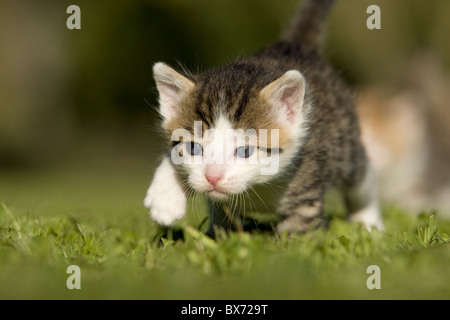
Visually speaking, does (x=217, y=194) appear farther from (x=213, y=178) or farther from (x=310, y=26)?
(x=310, y=26)

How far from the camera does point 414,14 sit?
10.1m

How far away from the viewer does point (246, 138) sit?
120 inches

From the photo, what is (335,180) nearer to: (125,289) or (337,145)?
(337,145)

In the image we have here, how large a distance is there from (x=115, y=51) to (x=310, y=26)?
31.7 feet

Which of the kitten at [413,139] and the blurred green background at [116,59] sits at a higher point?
the blurred green background at [116,59]

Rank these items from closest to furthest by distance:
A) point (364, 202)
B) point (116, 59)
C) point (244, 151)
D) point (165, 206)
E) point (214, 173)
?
point (214, 173) → point (244, 151) → point (165, 206) → point (364, 202) → point (116, 59)

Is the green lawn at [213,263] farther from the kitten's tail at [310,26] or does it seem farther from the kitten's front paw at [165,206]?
the kitten's tail at [310,26]

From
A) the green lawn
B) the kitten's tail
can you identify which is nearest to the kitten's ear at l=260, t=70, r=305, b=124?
the green lawn

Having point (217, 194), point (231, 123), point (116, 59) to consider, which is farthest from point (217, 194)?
point (116, 59)

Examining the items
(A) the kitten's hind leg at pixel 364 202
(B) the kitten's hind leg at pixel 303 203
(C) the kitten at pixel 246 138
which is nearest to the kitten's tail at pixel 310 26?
(C) the kitten at pixel 246 138

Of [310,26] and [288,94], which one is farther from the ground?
[310,26]

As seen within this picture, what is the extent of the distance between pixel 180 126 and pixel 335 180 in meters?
1.20

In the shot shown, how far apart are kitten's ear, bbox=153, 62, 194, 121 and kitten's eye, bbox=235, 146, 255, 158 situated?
20.5 inches

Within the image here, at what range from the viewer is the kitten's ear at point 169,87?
327cm
